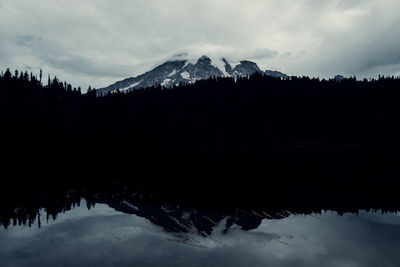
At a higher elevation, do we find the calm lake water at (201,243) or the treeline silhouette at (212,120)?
the treeline silhouette at (212,120)

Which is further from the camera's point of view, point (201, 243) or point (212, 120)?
point (212, 120)

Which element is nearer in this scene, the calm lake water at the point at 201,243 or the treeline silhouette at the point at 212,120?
the calm lake water at the point at 201,243

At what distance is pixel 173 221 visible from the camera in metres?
20.9

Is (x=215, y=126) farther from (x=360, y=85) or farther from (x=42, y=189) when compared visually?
(x=42, y=189)

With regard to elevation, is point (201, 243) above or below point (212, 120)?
below

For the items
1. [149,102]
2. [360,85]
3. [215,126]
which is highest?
[360,85]

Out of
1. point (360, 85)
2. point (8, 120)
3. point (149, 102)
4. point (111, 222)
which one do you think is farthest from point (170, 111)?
point (111, 222)

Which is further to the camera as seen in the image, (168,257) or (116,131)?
(116,131)

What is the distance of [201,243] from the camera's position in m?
15.8

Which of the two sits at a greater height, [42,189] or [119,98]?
[119,98]

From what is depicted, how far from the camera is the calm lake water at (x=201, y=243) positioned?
46.0 feet

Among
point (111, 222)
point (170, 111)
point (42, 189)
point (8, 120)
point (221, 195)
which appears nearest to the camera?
point (111, 222)

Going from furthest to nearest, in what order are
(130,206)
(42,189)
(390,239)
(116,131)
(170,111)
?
(170,111) → (116,131) → (42,189) → (130,206) → (390,239)

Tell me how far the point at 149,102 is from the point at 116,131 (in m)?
35.5
